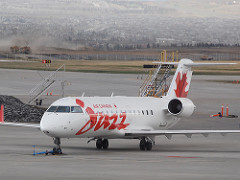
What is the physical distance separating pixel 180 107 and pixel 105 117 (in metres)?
5.42

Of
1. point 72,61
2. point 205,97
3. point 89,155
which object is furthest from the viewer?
point 72,61

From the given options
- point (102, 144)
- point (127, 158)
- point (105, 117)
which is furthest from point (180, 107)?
point (127, 158)

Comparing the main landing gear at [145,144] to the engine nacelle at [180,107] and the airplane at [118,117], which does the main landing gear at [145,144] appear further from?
the engine nacelle at [180,107]

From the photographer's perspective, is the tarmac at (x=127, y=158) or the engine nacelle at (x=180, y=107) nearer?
the tarmac at (x=127, y=158)

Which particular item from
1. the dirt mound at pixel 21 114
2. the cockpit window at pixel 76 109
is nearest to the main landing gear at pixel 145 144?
the cockpit window at pixel 76 109

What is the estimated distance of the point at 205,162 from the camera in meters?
29.6

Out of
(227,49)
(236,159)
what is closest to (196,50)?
(227,49)

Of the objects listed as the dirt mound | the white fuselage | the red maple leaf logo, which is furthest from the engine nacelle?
the dirt mound

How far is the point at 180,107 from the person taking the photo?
123ft

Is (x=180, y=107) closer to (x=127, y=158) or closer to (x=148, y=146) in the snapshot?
(x=148, y=146)

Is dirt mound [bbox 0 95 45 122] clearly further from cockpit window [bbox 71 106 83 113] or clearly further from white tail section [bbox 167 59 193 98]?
cockpit window [bbox 71 106 83 113]

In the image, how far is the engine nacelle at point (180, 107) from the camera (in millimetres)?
37219

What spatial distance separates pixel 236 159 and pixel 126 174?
7.61 meters

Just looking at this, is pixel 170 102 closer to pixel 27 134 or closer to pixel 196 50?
pixel 27 134
